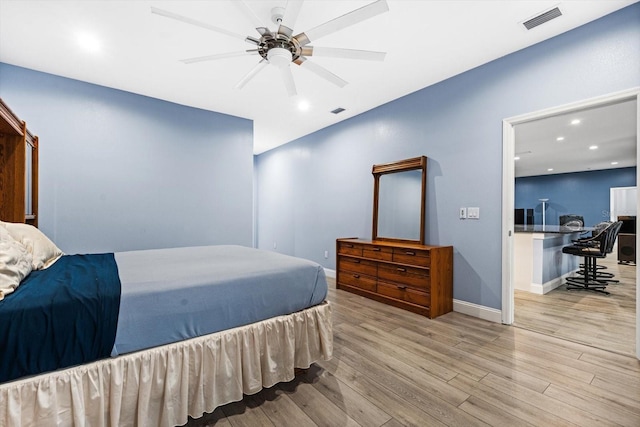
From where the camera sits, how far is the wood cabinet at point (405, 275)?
304 cm

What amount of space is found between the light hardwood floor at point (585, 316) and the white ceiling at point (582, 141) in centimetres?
203

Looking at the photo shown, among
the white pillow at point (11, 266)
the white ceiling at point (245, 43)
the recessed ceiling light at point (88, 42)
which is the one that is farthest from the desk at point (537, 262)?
the recessed ceiling light at point (88, 42)

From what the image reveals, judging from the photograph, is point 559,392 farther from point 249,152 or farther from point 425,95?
point 249,152

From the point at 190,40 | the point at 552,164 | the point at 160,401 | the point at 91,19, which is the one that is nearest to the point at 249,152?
the point at 190,40

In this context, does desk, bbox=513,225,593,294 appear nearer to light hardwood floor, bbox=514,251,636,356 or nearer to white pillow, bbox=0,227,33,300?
light hardwood floor, bbox=514,251,636,356

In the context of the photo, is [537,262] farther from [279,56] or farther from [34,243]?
[34,243]

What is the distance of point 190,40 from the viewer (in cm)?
261

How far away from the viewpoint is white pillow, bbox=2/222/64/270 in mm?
1862

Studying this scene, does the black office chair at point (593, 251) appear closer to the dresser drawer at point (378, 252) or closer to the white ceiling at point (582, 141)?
the white ceiling at point (582, 141)

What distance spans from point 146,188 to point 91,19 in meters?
2.01

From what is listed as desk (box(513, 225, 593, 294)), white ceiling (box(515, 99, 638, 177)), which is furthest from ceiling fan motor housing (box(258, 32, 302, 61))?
desk (box(513, 225, 593, 294))

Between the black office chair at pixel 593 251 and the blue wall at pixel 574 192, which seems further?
the blue wall at pixel 574 192

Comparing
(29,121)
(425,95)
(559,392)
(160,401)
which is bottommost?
(559,392)

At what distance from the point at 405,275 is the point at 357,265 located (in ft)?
2.64
